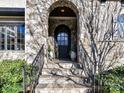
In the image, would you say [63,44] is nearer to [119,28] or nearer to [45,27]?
[45,27]

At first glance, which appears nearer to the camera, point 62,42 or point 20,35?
point 20,35

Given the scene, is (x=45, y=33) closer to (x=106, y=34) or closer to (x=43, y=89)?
(x=106, y=34)

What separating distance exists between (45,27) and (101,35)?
3156mm

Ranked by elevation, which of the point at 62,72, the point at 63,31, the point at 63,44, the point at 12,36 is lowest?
the point at 62,72

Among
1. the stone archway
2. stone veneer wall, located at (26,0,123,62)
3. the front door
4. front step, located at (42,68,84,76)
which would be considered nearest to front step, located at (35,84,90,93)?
front step, located at (42,68,84,76)

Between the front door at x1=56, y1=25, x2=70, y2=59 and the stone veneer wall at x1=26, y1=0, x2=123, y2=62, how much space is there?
3488 mm

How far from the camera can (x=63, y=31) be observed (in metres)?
17.8

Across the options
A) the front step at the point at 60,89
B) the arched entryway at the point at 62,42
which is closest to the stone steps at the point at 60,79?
the front step at the point at 60,89

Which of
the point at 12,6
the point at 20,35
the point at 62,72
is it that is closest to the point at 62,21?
the point at 20,35

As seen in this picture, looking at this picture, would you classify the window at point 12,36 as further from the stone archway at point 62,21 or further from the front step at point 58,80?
the front step at point 58,80

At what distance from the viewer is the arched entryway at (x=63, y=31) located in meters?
17.2

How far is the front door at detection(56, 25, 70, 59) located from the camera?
17844 mm

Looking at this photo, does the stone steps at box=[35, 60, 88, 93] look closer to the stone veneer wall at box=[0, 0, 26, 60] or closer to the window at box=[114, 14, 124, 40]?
the stone veneer wall at box=[0, 0, 26, 60]

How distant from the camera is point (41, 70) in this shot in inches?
490
